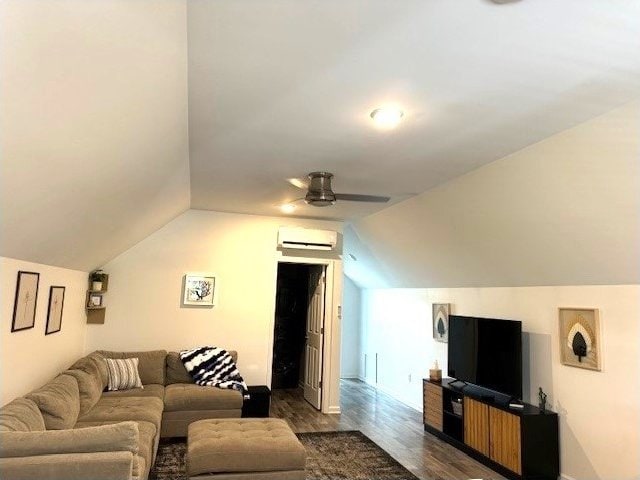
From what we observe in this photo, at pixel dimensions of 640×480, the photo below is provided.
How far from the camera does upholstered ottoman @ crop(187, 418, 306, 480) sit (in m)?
2.98

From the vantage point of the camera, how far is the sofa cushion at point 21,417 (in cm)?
231

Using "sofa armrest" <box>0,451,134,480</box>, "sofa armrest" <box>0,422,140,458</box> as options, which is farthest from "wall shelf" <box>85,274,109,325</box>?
"sofa armrest" <box>0,451,134,480</box>

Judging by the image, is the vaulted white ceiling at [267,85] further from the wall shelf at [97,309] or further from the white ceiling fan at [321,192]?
the wall shelf at [97,309]

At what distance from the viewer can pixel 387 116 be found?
2625 millimetres

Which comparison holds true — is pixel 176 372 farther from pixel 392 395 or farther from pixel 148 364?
pixel 392 395

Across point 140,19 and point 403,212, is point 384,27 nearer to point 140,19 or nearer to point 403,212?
point 140,19

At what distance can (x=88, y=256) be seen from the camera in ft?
14.3

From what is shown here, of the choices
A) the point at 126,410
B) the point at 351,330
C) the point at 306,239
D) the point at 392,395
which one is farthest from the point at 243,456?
the point at 351,330

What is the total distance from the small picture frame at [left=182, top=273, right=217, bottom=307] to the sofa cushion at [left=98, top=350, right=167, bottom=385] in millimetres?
764

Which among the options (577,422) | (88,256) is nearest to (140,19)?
(88,256)

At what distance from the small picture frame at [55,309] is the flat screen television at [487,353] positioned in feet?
13.0

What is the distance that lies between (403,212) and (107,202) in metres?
3.06

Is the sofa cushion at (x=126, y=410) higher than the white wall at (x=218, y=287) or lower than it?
lower

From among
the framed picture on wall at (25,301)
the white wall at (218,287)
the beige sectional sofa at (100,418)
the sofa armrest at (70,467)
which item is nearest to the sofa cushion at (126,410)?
the beige sectional sofa at (100,418)
